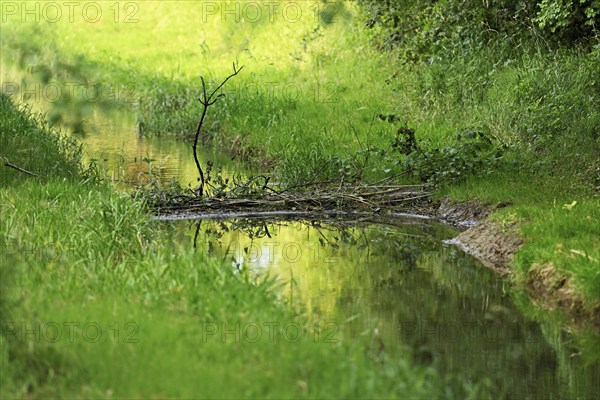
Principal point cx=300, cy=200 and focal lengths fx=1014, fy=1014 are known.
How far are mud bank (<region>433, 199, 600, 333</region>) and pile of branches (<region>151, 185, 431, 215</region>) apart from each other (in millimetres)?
441

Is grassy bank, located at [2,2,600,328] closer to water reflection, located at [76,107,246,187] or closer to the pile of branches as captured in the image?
the pile of branches

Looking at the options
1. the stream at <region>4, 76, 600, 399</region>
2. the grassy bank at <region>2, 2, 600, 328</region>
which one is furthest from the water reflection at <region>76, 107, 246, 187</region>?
the stream at <region>4, 76, 600, 399</region>

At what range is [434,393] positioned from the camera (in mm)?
5484

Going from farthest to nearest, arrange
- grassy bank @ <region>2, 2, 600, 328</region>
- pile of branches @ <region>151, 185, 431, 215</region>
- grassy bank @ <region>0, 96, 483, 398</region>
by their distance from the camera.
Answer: pile of branches @ <region>151, 185, 431, 215</region>
grassy bank @ <region>2, 2, 600, 328</region>
grassy bank @ <region>0, 96, 483, 398</region>

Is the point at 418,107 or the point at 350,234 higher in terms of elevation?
the point at 418,107

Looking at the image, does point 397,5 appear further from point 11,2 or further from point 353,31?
point 11,2

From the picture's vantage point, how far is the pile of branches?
11.2m

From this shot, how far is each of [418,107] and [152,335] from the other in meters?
9.81

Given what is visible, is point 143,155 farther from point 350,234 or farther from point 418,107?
point 350,234

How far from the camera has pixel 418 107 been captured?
14867 mm

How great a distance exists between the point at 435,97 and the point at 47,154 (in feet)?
18.8

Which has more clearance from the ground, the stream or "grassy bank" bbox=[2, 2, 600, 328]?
"grassy bank" bbox=[2, 2, 600, 328]

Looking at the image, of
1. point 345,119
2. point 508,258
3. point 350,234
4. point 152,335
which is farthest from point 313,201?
point 152,335

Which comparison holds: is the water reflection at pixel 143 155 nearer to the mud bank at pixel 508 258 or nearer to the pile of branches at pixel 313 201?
the pile of branches at pixel 313 201
